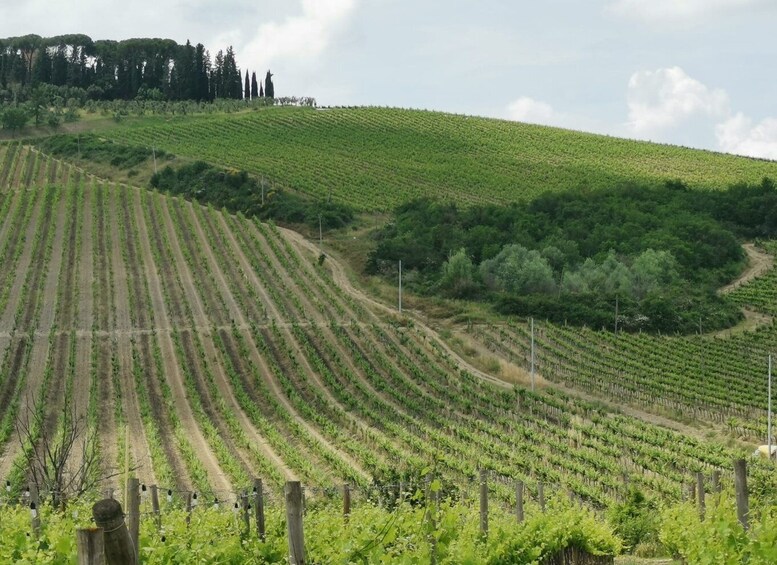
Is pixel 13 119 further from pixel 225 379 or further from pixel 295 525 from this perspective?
pixel 295 525

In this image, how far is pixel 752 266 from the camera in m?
79.6

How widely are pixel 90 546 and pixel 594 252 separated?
242 ft

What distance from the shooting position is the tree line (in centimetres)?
14275

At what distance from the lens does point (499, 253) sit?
74125 millimetres

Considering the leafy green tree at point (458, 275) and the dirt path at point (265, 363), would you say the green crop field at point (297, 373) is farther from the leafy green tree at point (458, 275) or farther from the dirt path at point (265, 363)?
the leafy green tree at point (458, 275)

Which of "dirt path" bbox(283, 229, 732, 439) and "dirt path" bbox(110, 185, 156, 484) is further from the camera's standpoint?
"dirt path" bbox(283, 229, 732, 439)

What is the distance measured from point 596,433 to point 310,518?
1064 inches

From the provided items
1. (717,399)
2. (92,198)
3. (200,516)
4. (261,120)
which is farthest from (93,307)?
(261,120)

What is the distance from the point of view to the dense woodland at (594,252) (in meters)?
63.3

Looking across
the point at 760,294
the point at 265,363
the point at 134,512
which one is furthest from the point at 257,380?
the point at 760,294

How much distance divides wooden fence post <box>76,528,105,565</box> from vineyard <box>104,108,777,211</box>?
79.2m

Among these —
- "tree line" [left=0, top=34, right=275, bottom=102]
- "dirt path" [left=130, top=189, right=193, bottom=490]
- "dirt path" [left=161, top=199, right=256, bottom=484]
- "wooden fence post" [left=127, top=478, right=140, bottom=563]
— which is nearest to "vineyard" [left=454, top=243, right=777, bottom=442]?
"dirt path" [left=161, top=199, right=256, bottom=484]

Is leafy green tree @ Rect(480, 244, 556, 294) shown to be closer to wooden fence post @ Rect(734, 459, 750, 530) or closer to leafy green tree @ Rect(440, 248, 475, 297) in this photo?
leafy green tree @ Rect(440, 248, 475, 297)


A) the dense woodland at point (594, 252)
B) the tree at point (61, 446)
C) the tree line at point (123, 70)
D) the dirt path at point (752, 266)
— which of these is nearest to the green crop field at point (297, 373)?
the tree at point (61, 446)
